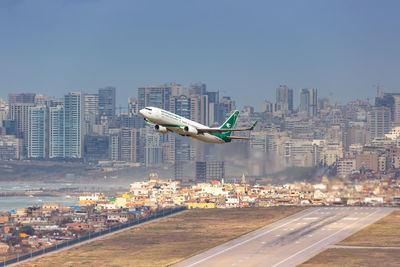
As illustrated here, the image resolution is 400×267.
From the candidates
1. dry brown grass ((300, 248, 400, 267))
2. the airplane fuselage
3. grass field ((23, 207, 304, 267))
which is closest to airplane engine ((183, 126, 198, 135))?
the airplane fuselage

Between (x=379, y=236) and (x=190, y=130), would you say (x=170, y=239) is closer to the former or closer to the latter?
(x=379, y=236)

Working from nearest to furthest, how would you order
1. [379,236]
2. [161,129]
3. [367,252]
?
[161,129] < [367,252] < [379,236]

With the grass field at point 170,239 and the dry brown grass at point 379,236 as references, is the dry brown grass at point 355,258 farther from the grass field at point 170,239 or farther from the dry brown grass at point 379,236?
the grass field at point 170,239

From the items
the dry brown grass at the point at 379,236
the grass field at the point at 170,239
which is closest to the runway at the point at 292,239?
the dry brown grass at the point at 379,236

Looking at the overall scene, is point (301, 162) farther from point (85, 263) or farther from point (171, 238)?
point (85, 263)

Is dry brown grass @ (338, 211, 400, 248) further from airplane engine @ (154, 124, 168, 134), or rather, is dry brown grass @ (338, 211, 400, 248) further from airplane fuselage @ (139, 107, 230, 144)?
airplane engine @ (154, 124, 168, 134)

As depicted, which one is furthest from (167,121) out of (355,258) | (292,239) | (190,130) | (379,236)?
(379,236)
